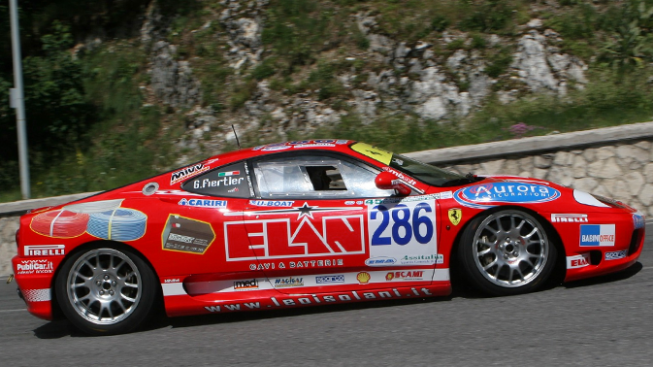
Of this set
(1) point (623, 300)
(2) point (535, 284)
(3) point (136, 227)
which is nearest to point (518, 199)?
(2) point (535, 284)

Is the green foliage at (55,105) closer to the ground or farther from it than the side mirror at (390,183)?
farther from it

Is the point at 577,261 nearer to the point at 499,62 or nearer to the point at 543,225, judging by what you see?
the point at 543,225

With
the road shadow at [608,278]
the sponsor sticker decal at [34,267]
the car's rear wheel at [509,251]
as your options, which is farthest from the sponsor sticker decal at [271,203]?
the road shadow at [608,278]

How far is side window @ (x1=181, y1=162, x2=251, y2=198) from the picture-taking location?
5.07m

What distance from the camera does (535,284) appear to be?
4.85 m

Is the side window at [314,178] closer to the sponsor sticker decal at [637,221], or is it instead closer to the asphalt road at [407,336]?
the asphalt road at [407,336]

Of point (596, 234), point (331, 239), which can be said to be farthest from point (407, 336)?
point (596, 234)

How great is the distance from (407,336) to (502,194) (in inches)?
54.3

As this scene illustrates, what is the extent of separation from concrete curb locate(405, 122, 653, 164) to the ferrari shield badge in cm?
318

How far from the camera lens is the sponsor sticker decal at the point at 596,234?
15.8 ft

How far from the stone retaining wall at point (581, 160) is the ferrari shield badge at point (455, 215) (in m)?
3.18

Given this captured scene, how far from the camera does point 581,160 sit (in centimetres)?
789

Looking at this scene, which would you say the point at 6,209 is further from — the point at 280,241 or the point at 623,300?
the point at 623,300

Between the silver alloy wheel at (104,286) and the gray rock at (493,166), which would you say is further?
the gray rock at (493,166)
